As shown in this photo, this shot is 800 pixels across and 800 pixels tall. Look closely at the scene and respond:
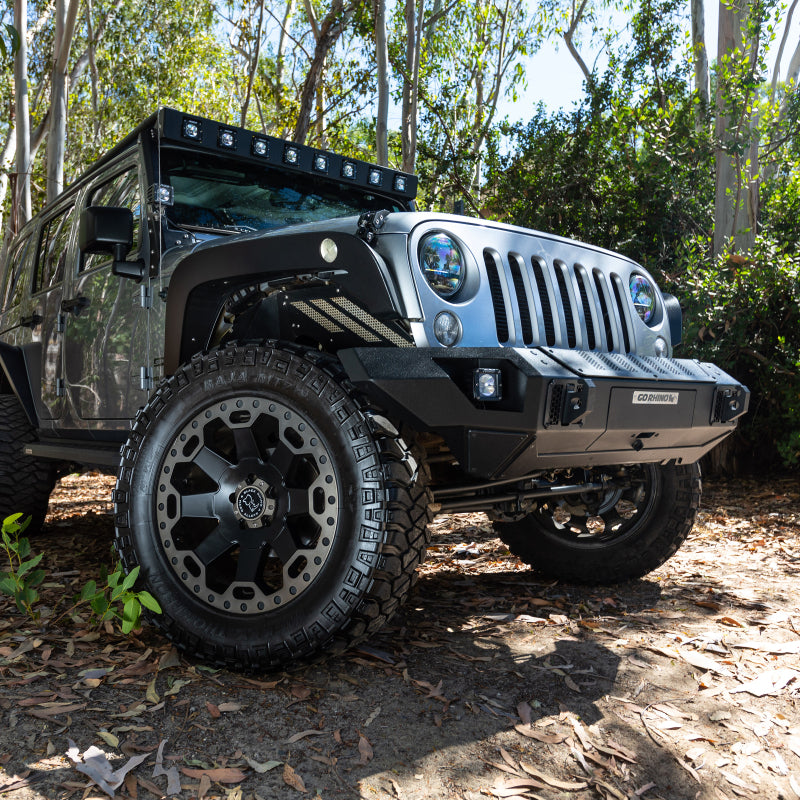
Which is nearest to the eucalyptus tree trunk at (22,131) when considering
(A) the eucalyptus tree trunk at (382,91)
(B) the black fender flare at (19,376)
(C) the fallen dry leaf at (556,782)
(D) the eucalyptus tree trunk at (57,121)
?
(D) the eucalyptus tree trunk at (57,121)

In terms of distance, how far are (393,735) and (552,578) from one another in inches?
76.1

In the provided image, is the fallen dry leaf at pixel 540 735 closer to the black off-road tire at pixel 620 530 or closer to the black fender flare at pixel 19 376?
the black off-road tire at pixel 620 530

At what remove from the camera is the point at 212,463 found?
2.73 m

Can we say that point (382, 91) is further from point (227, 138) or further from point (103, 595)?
point (103, 595)

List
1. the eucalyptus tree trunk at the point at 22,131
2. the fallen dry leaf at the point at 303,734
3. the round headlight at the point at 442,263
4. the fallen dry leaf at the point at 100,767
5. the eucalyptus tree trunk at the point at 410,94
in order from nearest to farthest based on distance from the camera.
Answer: the fallen dry leaf at the point at 100,767 < the fallen dry leaf at the point at 303,734 < the round headlight at the point at 442,263 < the eucalyptus tree trunk at the point at 410,94 < the eucalyptus tree trunk at the point at 22,131

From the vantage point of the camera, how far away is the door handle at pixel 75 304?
4.15 meters

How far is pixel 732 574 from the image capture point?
14.0 ft

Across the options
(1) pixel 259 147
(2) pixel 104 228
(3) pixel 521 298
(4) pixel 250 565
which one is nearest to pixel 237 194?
(1) pixel 259 147

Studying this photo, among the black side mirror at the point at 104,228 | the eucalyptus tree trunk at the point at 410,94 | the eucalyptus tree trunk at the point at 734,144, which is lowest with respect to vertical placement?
the black side mirror at the point at 104,228

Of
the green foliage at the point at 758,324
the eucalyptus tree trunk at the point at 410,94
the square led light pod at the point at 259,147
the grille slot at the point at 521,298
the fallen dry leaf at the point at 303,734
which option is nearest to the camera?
the fallen dry leaf at the point at 303,734

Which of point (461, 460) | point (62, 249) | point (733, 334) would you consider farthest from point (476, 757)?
point (733, 334)

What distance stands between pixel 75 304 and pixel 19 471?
120 cm

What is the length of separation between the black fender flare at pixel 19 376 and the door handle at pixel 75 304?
741mm

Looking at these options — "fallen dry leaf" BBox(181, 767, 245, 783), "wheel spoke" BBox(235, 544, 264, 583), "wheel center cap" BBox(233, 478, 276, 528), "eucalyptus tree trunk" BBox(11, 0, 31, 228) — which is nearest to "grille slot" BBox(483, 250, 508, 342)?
"wheel center cap" BBox(233, 478, 276, 528)
